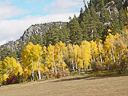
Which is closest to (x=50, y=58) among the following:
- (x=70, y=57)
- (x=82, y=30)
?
(x=70, y=57)

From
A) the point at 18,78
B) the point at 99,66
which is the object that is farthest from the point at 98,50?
the point at 18,78

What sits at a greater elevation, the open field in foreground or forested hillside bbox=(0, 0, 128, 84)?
forested hillside bbox=(0, 0, 128, 84)

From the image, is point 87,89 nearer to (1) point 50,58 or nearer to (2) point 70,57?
(1) point 50,58

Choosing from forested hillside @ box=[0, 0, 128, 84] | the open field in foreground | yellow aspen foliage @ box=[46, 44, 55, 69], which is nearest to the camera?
the open field in foreground

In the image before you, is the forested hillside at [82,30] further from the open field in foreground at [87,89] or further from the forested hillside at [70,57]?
the open field in foreground at [87,89]

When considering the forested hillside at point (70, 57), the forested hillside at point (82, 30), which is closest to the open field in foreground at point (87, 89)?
the forested hillside at point (70, 57)

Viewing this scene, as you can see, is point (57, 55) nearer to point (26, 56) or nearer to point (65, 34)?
point (26, 56)

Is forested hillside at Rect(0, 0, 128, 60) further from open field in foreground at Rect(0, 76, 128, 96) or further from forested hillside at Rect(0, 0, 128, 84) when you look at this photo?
open field in foreground at Rect(0, 76, 128, 96)

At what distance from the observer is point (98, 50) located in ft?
202

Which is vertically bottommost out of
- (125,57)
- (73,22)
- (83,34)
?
(125,57)

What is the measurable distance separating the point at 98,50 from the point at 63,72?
711 inches

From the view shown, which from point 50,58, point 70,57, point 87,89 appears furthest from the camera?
point 70,57

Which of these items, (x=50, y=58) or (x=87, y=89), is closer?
(x=87, y=89)

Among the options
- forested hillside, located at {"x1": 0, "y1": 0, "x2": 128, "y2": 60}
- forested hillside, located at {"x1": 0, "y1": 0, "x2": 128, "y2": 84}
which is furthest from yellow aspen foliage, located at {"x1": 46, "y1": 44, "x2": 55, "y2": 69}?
forested hillside, located at {"x1": 0, "y1": 0, "x2": 128, "y2": 60}
